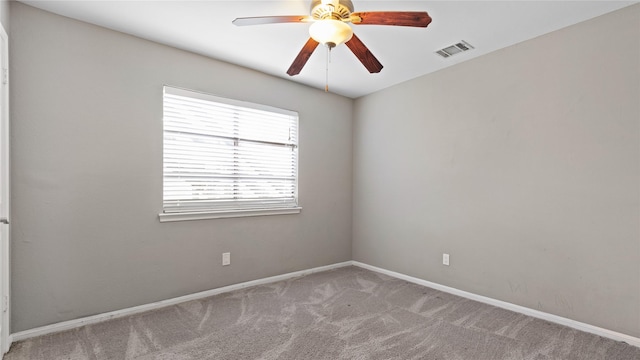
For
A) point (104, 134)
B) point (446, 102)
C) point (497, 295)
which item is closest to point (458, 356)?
point (497, 295)

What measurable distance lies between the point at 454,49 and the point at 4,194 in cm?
373

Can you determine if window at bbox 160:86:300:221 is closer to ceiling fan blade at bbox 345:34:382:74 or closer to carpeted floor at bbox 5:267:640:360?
carpeted floor at bbox 5:267:640:360

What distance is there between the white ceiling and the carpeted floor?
7.61 feet

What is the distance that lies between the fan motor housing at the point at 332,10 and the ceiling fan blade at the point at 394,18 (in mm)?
58

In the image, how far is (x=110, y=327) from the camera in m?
2.54

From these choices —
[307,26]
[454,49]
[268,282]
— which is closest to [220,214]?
[268,282]

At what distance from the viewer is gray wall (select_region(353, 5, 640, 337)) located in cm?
238

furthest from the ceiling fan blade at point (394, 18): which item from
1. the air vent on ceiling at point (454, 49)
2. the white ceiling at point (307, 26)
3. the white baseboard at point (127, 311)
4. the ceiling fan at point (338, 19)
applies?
the white baseboard at point (127, 311)

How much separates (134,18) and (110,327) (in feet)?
8.11

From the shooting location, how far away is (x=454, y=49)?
303 centimetres

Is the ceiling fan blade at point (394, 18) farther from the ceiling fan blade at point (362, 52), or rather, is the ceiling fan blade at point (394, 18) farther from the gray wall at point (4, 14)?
the gray wall at point (4, 14)

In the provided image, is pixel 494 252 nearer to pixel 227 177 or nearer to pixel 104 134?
pixel 227 177

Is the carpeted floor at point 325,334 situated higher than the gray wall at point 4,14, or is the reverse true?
the gray wall at point 4,14

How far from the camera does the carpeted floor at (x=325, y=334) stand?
219 centimetres
